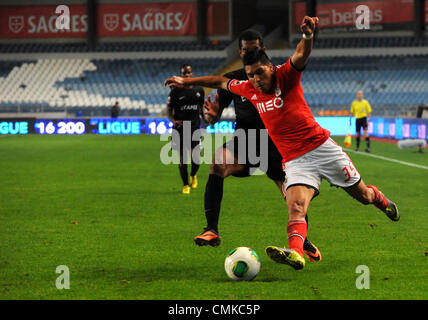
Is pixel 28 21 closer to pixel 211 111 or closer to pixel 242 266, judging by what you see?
pixel 211 111

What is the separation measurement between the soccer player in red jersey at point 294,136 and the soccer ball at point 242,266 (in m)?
0.32

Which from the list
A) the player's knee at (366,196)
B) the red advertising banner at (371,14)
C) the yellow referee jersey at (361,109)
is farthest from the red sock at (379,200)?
the red advertising banner at (371,14)

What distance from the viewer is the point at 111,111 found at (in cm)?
3988

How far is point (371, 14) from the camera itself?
40.7 meters

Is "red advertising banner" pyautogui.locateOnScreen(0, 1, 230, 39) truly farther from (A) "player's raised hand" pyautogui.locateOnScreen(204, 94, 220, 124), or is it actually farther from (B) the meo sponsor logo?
(B) the meo sponsor logo

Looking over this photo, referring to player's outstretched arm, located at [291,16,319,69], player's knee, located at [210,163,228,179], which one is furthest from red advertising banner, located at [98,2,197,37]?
player's outstretched arm, located at [291,16,319,69]

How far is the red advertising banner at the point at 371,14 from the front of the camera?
39.6m

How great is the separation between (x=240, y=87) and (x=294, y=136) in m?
0.71

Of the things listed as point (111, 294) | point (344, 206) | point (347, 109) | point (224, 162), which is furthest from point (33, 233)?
point (347, 109)

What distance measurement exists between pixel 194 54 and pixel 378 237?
41196 mm

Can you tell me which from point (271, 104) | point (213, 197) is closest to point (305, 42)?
point (271, 104)

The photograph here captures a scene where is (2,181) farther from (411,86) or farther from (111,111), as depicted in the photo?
(411,86)

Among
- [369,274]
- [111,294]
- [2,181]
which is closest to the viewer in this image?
[111,294]

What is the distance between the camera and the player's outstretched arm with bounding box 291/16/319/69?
5305 millimetres
